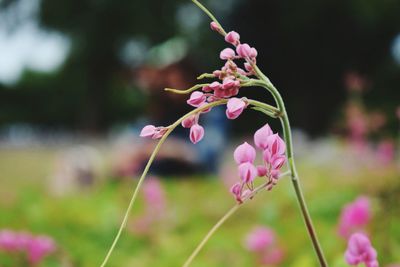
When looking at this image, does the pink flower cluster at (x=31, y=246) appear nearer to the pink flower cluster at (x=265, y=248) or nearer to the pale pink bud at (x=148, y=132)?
the pink flower cluster at (x=265, y=248)

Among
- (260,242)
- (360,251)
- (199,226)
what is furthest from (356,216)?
(199,226)

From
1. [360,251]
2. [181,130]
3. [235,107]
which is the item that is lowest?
[360,251]

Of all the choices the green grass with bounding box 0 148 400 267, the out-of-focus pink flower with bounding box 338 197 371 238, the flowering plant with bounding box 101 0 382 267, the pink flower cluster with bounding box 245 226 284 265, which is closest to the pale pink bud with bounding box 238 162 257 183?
the flowering plant with bounding box 101 0 382 267

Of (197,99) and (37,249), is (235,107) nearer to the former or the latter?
(197,99)

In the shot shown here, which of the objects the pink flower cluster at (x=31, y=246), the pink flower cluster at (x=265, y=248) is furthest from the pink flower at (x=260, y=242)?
the pink flower cluster at (x=31, y=246)

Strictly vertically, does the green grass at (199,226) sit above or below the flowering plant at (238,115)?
above

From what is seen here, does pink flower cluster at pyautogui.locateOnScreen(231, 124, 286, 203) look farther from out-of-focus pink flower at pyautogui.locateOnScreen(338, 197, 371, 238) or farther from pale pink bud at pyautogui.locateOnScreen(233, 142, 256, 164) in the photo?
out-of-focus pink flower at pyautogui.locateOnScreen(338, 197, 371, 238)

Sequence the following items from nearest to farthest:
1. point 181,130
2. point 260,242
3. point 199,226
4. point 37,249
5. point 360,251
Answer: point 360,251
point 37,249
point 260,242
point 199,226
point 181,130

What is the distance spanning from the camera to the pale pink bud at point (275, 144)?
25.8 inches

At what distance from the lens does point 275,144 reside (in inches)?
25.9

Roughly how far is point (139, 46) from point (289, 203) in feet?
49.5

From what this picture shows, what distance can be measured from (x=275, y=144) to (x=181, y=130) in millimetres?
4739

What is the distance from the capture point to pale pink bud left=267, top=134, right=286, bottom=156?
2.15 ft

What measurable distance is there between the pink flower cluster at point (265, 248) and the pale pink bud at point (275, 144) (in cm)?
100
